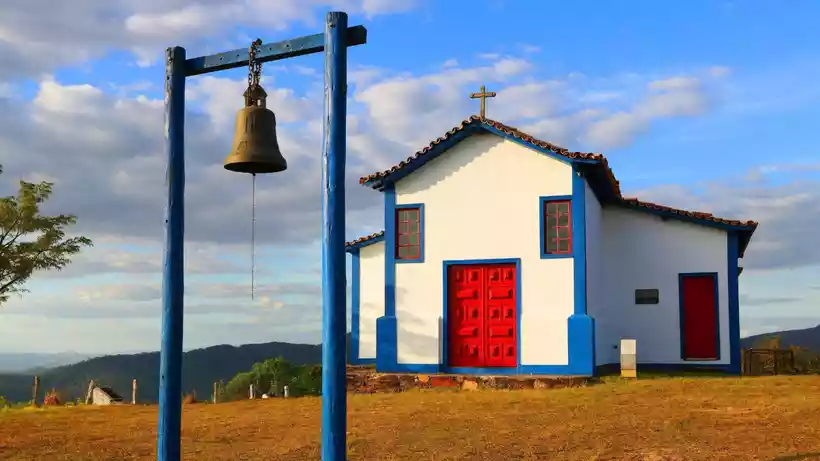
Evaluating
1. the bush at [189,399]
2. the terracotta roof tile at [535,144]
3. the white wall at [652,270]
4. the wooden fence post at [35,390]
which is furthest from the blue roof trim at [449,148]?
the wooden fence post at [35,390]

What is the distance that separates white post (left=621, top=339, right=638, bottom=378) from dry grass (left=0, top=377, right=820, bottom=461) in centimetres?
83

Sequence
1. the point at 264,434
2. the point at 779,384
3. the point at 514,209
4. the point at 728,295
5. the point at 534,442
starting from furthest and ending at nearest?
the point at 728,295 → the point at 514,209 → the point at 779,384 → the point at 264,434 → the point at 534,442

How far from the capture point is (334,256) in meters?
7.43

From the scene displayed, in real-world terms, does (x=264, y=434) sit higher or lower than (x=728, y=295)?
lower

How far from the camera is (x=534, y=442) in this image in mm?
12070

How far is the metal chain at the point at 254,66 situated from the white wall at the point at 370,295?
16626mm

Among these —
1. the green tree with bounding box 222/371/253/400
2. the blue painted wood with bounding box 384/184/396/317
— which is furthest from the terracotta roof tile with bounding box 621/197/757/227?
the green tree with bounding box 222/371/253/400

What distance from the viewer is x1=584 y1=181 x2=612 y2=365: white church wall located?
19719 mm

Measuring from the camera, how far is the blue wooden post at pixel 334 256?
290 inches

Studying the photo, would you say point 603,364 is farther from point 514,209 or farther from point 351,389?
point 351,389

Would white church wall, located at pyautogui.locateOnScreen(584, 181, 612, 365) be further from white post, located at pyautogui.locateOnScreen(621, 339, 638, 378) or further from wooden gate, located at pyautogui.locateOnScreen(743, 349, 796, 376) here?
wooden gate, located at pyautogui.locateOnScreen(743, 349, 796, 376)

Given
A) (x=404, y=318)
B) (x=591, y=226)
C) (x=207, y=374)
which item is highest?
(x=591, y=226)

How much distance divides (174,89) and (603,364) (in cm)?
1468

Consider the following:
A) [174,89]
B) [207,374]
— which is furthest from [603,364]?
[207,374]
